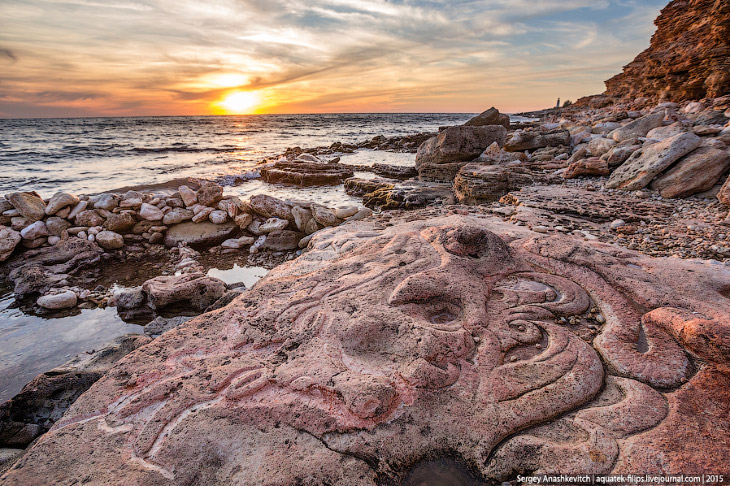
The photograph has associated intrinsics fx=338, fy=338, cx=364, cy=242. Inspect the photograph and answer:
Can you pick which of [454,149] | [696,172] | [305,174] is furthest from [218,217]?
[696,172]

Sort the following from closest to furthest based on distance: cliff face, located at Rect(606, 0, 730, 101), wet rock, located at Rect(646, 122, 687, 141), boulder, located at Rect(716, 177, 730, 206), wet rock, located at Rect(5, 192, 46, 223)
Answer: boulder, located at Rect(716, 177, 730, 206) → wet rock, located at Rect(5, 192, 46, 223) → wet rock, located at Rect(646, 122, 687, 141) → cliff face, located at Rect(606, 0, 730, 101)

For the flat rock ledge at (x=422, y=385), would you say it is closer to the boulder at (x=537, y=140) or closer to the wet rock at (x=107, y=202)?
the wet rock at (x=107, y=202)

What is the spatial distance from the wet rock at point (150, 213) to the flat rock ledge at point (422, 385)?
18.1 feet

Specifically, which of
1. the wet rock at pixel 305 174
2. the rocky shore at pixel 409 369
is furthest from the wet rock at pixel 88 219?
the wet rock at pixel 305 174

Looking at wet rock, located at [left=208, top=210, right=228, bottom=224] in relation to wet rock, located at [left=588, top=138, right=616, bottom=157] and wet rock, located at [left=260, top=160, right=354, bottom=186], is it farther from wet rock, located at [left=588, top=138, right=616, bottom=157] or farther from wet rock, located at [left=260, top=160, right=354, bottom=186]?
wet rock, located at [left=588, top=138, right=616, bottom=157]

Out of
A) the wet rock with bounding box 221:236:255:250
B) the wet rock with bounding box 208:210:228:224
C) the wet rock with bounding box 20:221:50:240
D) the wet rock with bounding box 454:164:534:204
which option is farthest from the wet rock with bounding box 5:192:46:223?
the wet rock with bounding box 454:164:534:204

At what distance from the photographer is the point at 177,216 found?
289 inches

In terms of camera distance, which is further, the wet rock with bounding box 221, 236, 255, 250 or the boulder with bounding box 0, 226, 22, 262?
the wet rock with bounding box 221, 236, 255, 250

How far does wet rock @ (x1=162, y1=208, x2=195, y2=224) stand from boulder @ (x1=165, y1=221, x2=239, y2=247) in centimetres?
10

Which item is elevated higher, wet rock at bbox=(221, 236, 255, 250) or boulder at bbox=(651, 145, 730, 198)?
boulder at bbox=(651, 145, 730, 198)

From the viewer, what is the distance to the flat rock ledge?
5.29ft

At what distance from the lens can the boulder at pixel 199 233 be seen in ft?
23.2

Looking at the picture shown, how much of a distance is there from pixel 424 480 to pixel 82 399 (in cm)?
207

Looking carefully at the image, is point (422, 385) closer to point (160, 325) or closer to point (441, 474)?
point (441, 474)
